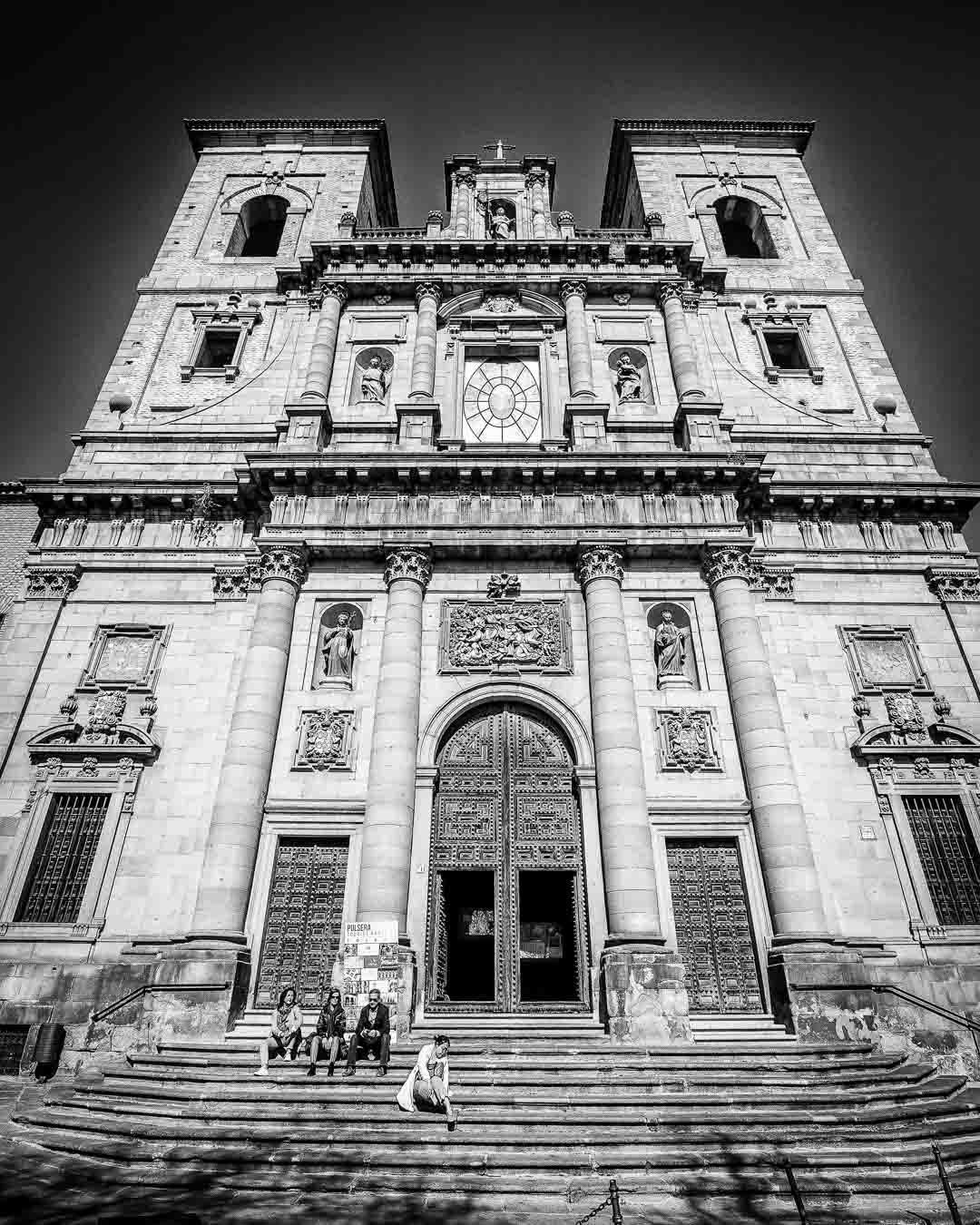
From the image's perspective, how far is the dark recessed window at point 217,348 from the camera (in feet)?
77.9

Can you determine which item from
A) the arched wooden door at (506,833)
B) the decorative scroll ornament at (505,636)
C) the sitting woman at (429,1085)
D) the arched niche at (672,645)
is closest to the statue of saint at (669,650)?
the arched niche at (672,645)

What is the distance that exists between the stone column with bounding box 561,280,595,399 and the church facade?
130 mm

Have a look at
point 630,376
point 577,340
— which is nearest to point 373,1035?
point 630,376

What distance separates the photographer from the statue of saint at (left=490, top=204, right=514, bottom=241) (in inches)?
1000

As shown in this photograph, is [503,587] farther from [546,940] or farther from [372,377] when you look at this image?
[546,940]

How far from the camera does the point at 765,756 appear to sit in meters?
15.6

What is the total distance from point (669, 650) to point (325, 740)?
7.87m

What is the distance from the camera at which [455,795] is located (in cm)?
1630

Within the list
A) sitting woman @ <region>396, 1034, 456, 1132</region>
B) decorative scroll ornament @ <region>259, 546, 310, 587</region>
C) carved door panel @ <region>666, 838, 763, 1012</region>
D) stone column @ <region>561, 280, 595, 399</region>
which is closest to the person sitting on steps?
sitting woman @ <region>396, 1034, 456, 1132</region>

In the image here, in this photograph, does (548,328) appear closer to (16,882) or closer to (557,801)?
(557,801)

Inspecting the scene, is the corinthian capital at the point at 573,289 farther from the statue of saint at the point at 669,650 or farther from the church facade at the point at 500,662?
the statue of saint at the point at 669,650

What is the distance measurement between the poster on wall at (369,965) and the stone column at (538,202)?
70.2 feet

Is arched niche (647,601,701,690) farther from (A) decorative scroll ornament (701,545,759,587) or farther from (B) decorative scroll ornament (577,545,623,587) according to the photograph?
(B) decorative scroll ornament (577,545,623,587)

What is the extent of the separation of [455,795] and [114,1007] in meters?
7.15
